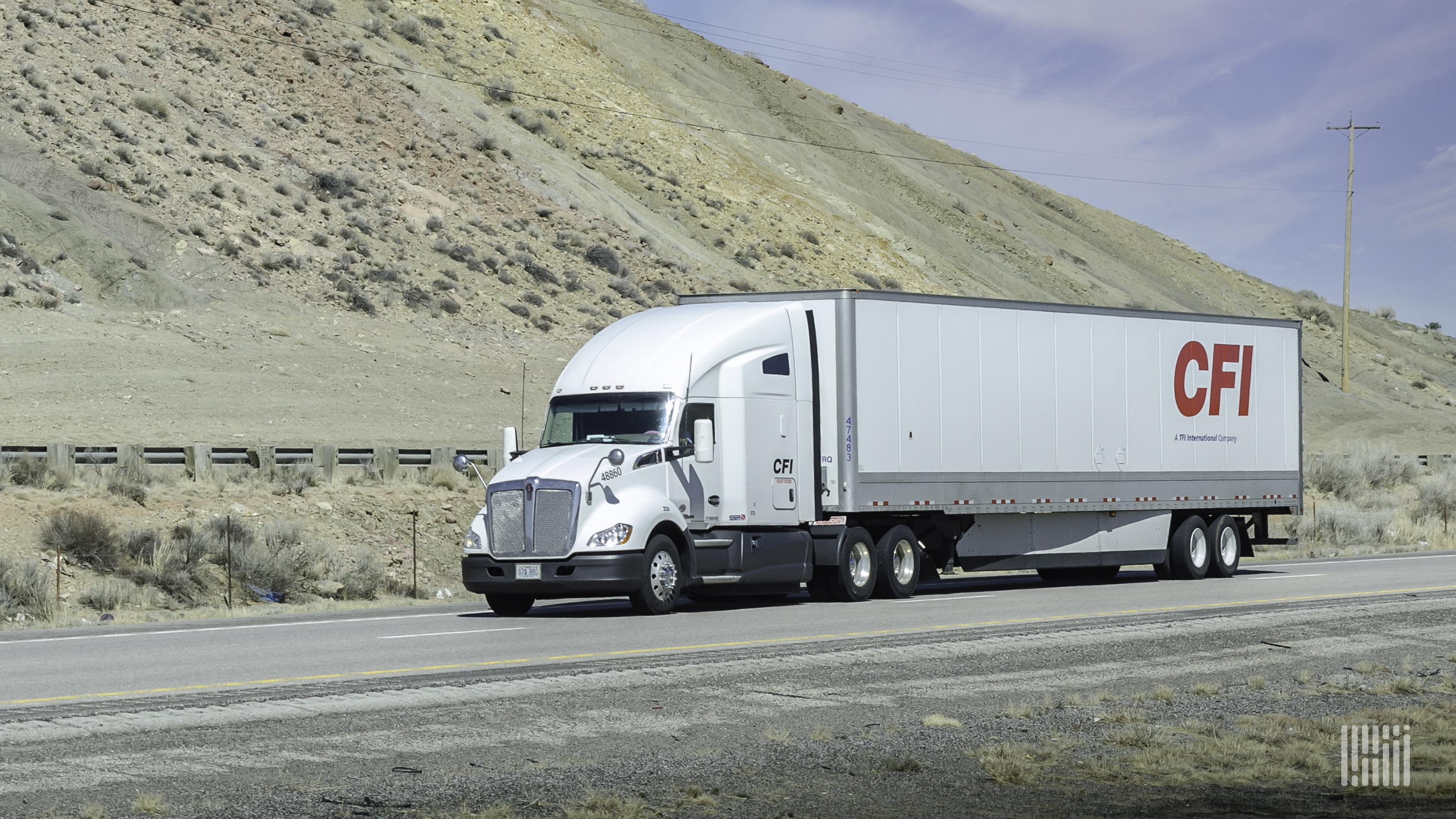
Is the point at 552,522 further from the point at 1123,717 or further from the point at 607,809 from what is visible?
the point at 607,809

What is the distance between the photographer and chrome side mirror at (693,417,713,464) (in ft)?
62.5

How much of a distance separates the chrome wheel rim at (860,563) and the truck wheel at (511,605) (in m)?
4.33

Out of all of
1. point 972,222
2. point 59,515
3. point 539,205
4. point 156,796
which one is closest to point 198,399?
point 59,515

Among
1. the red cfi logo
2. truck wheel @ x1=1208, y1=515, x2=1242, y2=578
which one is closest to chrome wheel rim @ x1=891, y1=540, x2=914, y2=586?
the red cfi logo

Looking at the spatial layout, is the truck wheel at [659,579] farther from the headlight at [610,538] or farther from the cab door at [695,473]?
the cab door at [695,473]

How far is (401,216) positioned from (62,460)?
29.9 metres

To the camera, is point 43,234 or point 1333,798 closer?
point 1333,798

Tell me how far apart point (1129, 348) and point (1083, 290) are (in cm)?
6599

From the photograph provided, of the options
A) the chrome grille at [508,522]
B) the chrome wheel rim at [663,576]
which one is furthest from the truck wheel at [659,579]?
the chrome grille at [508,522]

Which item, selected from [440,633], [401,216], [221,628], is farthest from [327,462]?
[401,216]

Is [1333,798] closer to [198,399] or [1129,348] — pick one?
[1129,348]

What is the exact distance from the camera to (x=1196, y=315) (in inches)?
1022

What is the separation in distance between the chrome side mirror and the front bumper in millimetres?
1469

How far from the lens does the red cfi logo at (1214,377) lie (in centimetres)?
2500
